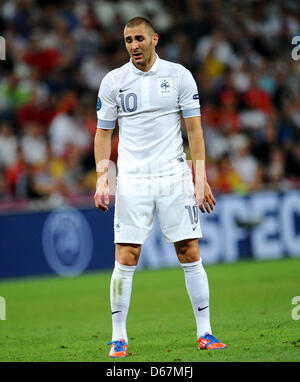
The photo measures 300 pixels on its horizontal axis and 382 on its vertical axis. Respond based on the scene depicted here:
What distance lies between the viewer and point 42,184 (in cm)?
1477

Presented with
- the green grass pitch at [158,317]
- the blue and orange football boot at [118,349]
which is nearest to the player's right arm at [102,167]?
the blue and orange football boot at [118,349]

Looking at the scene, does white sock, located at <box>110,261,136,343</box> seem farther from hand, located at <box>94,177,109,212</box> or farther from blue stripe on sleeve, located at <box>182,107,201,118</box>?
blue stripe on sleeve, located at <box>182,107,201,118</box>

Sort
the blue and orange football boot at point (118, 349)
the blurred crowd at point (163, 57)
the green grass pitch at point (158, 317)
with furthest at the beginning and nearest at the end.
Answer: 1. the blurred crowd at point (163, 57)
2. the green grass pitch at point (158, 317)
3. the blue and orange football boot at point (118, 349)

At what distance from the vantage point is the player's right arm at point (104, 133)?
21.8 feet

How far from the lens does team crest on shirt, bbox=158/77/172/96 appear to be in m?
6.63

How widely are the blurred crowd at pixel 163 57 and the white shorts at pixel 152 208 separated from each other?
812 cm

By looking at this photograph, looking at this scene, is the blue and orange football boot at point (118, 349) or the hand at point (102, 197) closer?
the blue and orange football boot at point (118, 349)

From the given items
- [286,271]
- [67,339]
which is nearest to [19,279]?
[286,271]

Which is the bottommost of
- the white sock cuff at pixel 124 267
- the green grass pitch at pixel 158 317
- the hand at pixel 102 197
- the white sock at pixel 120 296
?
the green grass pitch at pixel 158 317

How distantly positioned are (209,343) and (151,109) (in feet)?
6.10

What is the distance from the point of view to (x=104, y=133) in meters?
6.81

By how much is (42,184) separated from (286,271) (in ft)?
15.1

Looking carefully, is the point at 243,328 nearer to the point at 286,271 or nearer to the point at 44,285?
the point at 286,271

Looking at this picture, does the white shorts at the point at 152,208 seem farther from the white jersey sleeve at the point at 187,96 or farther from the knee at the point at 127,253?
the white jersey sleeve at the point at 187,96
